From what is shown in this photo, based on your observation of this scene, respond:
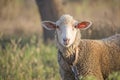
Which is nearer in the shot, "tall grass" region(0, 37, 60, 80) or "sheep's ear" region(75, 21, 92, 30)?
"sheep's ear" region(75, 21, 92, 30)

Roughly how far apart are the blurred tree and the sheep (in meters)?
5.99

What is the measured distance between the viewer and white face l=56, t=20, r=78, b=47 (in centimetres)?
929

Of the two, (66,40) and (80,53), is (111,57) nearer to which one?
(80,53)

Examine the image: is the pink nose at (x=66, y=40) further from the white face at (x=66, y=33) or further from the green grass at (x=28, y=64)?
the green grass at (x=28, y=64)

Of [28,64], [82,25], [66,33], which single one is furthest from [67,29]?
[28,64]

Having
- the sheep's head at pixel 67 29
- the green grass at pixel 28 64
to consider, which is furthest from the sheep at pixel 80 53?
the green grass at pixel 28 64

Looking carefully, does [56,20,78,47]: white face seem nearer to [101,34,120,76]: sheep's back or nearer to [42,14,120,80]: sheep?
[42,14,120,80]: sheep

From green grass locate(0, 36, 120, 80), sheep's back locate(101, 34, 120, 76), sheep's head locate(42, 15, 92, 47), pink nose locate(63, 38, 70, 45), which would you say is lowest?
green grass locate(0, 36, 120, 80)

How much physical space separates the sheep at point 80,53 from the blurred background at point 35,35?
1.93 meters

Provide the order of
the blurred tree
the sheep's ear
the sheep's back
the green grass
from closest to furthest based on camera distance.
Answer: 1. the sheep's ear
2. the sheep's back
3. the green grass
4. the blurred tree

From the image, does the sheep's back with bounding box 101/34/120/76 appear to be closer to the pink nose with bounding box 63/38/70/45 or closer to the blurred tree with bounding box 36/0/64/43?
the pink nose with bounding box 63/38/70/45

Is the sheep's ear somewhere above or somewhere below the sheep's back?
above


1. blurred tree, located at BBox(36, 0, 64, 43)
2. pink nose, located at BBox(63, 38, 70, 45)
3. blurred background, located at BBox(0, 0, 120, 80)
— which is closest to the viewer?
pink nose, located at BBox(63, 38, 70, 45)

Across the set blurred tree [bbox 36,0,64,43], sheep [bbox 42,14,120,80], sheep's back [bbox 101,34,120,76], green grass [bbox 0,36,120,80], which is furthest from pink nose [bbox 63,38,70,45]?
blurred tree [bbox 36,0,64,43]
